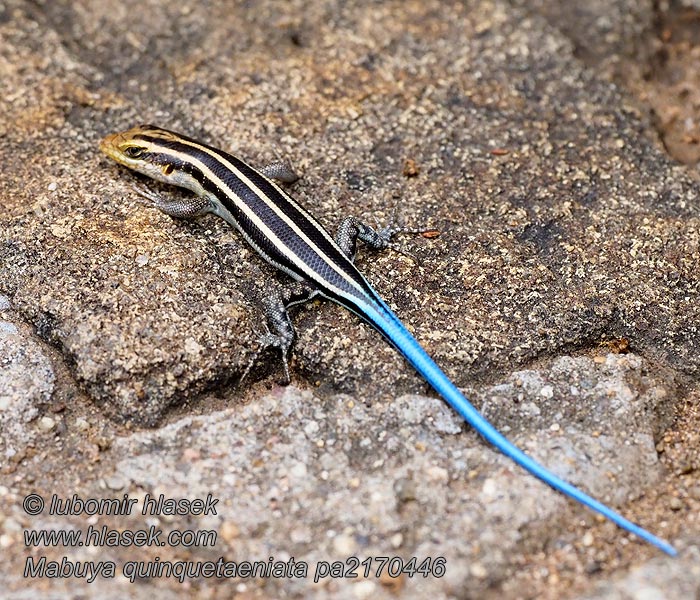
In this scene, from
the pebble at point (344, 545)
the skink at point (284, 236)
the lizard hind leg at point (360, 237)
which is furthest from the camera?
the lizard hind leg at point (360, 237)

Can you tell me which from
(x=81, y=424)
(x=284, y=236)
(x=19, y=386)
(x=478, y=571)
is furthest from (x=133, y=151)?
(x=478, y=571)

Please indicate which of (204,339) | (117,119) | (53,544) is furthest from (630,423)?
(117,119)

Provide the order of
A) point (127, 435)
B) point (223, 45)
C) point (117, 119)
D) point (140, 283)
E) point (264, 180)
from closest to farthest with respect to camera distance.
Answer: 1. point (127, 435)
2. point (140, 283)
3. point (264, 180)
4. point (117, 119)
5. point (223, 45)

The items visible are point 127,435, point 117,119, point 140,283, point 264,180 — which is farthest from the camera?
point 117,119

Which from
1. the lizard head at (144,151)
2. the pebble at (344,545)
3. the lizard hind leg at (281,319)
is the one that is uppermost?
the lizard head at (144,151)

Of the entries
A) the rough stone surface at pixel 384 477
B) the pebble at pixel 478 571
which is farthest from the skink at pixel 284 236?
the pebble at pixel 478 571

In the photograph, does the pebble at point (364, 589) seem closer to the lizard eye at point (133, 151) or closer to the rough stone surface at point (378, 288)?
the rough stone surface at point (378, 288)

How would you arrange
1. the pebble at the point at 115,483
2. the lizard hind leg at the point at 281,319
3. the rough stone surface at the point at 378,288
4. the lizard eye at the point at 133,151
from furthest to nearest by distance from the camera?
the lizard eye at the point at 133,151 < the lizard hind leg at the point at 281,319 < the pebble at the point at 115,483 < the rough stone surface at the point at 378,288

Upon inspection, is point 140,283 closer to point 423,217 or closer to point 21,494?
point 21,494
